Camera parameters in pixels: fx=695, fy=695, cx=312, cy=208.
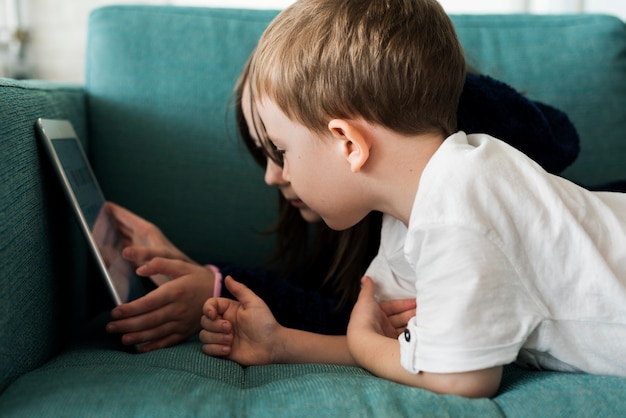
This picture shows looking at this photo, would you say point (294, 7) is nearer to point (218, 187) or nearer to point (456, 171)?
point (456, 171)

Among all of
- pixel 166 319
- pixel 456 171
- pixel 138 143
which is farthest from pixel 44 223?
pixel 456 171

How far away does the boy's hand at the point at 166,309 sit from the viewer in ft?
3.15

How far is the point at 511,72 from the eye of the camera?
1.39 metres

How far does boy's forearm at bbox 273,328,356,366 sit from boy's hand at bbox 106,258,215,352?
6.6 inches

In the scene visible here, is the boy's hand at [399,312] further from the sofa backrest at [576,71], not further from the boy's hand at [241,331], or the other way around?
the sofa backrest at [576,71]

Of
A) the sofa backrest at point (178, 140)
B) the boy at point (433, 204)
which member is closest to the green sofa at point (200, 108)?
the sofa backrest at point (178, 140)

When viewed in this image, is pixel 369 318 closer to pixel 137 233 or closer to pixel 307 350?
pixel 307 350

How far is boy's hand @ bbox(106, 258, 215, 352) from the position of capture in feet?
3.15

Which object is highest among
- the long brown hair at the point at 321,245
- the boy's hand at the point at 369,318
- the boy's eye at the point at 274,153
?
the boy's eye at the point at 274,153

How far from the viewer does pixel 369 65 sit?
0.86 metres

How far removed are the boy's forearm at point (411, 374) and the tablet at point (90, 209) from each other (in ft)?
1.17

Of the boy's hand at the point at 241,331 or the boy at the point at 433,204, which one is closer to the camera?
the boy at the point at 433,204

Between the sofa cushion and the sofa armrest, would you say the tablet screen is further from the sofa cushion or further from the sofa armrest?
the sofa cushion

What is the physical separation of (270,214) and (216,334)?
18.2 inches
